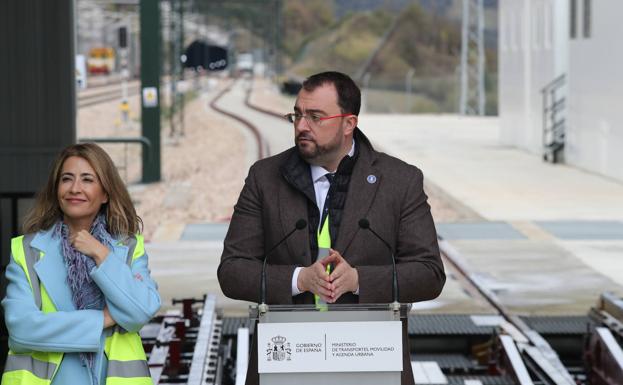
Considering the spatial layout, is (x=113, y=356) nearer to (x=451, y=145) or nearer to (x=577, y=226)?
(x=577, y=226)

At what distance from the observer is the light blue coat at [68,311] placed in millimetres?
3789

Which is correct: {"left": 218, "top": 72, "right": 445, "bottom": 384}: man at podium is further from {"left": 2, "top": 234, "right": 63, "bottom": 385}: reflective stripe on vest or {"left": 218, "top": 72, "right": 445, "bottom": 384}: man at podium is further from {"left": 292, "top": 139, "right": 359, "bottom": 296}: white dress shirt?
{"left": 2, "top": 234, "right": 63, "bottom": 385}: reflective stripe on vest

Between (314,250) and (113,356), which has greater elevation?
(314,250)

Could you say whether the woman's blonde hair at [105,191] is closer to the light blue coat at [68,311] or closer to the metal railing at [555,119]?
the light blue coat at [68,311]

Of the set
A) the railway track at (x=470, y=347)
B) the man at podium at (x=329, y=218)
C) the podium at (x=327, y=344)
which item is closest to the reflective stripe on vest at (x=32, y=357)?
the man at podium at (x=329, y=218)

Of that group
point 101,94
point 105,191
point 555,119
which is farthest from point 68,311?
point 101,94

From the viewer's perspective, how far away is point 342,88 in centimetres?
395

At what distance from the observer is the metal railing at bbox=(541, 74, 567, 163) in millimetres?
27766

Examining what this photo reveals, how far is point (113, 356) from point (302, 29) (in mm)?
181983

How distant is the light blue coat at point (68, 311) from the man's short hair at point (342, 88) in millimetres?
723

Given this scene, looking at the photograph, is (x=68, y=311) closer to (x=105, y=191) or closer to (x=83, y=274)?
(x=83, y=274)

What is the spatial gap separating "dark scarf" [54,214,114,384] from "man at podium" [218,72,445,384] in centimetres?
35

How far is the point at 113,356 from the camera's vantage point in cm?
388

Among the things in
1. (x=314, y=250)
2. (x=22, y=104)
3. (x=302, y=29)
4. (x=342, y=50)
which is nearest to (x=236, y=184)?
(x=22, y=104)
